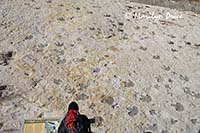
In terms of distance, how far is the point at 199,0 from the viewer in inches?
476

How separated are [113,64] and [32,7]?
3.55 metres

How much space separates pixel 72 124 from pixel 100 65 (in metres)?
3.39

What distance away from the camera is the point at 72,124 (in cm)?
529

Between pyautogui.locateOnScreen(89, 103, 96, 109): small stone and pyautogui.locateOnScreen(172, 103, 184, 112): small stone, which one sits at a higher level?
pyautogui.locateOnScreen(89, 103, 96, 109): small stone

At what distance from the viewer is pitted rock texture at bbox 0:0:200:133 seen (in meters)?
7.15

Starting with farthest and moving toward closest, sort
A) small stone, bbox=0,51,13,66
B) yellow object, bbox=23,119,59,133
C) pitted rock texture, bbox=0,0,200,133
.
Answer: small stone, bbox=0,51,13,66
pitted rock texture, bbox=0,0,200,133
yellow object, bbox=23,119,59,133

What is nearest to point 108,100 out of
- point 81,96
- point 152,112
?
point 81,96

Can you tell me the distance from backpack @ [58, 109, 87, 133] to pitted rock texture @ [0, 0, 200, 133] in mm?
1432

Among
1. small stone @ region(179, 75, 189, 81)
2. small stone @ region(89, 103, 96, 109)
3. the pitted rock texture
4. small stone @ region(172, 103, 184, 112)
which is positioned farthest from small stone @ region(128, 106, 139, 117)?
small stone @ region(179, 75, 189, 81)

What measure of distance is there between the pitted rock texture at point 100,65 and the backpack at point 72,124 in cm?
143

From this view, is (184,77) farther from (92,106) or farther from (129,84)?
(92,106)

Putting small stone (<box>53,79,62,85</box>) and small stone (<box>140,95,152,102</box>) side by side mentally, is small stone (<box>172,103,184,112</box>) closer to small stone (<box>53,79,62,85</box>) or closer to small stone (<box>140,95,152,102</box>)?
small stone (<box>140,95,152,102</box>)

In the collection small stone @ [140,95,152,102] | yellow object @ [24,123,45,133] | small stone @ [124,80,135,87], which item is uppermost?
yellow object @ [24,123,45,133]

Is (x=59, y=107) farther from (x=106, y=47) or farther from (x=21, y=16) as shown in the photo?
(x=21, y=16)
